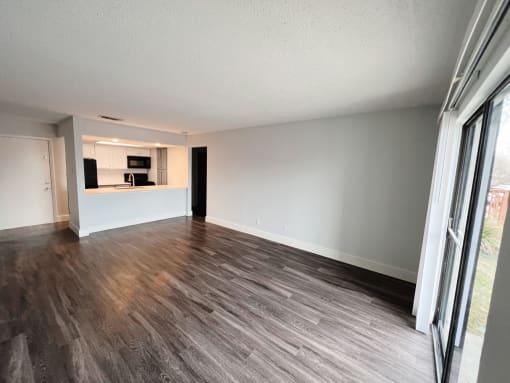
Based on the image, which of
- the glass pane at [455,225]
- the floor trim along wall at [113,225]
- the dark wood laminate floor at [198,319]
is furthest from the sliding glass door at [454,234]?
the floor trim along wall at [113,225]

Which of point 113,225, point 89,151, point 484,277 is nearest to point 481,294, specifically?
point 484,277

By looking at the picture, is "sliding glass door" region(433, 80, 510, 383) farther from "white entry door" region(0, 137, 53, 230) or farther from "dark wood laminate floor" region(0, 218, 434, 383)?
"white entry door" region(0, 137, 53, 230)

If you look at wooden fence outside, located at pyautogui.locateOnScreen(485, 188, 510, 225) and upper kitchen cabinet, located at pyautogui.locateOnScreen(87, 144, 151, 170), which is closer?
wooden fence outside, located at pyautogui.locateOnScreen(485, 188, 510, 225)

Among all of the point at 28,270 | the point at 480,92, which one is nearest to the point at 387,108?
the point at 480,92

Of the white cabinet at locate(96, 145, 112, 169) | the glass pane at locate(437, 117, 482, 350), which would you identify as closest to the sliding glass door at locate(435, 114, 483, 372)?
the glass pane at locate(437, 117, 482, 350)

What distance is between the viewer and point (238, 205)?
16.9 feet

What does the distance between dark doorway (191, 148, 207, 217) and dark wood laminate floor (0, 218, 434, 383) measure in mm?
3046

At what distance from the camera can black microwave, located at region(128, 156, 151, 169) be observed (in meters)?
7.28

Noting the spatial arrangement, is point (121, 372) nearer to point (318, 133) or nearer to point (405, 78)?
point (405, 78)

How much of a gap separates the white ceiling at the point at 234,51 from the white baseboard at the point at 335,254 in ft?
7.71

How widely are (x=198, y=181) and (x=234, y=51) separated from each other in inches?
212

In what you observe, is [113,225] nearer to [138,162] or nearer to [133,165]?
[133,165]

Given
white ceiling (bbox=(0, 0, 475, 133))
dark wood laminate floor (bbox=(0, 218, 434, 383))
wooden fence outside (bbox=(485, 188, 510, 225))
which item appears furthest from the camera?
dark wood laminate floor (bbox=(0, 218, 434, 383))

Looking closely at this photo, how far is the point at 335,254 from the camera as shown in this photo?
3.70m
